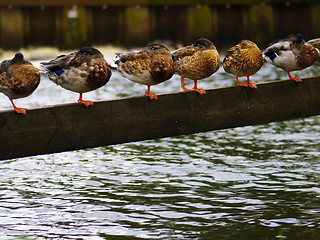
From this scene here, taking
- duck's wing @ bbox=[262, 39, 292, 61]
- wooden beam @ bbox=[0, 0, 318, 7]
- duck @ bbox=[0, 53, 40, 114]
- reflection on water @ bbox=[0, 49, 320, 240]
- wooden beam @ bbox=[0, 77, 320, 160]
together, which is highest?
wooden beam @ bbox=[0, 0, 318, 7]

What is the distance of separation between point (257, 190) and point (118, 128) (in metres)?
2.27

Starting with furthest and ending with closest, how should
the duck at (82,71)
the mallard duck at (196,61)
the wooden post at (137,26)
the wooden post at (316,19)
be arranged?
1. the wooden post at (316,19)
2. the wooden post at (137,26)
3. the mallard duck at (196,61)
4. the duck at (82,71)

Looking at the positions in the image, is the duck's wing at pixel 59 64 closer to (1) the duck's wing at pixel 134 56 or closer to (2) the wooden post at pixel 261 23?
(1) the duck's wing at pixel 134 56

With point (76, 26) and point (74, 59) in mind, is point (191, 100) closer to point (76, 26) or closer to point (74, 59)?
point (74, 59)

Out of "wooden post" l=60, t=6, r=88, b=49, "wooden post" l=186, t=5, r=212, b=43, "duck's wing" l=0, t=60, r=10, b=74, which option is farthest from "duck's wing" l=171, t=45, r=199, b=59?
"wooden post" l=186, t=5, r=212, b=43

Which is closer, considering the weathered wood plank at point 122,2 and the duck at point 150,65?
the duck at point 150,65

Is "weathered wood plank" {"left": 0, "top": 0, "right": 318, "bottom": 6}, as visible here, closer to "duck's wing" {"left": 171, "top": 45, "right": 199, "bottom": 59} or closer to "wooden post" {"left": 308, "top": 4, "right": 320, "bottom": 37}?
"wooden post" {"left": 308, "top": 4, "right": 320, "bottom": 37}

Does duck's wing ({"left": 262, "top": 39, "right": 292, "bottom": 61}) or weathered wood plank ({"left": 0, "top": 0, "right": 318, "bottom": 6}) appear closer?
duck's wing ({"left": 262, "top": 39, "right": 292, "bottom": 61})

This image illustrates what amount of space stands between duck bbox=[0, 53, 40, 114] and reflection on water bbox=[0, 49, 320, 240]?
1309 mm

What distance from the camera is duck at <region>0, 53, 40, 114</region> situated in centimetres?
706

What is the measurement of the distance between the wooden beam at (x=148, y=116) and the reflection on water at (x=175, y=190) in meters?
0.86

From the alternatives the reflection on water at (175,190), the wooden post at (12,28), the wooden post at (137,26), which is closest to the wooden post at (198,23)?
the wooden post at (137,26)

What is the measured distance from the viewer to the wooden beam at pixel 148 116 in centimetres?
638

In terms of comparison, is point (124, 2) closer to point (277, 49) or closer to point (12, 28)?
point (12, 28)
